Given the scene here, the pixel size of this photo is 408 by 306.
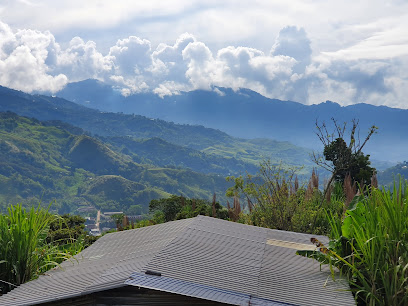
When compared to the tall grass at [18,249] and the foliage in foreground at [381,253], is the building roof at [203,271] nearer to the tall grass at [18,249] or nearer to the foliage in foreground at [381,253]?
the foliage in foreground at [381,253]

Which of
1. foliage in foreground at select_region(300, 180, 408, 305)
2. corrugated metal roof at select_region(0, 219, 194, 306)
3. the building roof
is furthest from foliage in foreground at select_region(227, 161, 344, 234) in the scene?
foliage in foreground at select_region(300, 180, 408, 305)

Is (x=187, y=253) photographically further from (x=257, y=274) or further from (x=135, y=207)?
(x=135, y=207)

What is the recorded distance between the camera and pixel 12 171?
7175 inches

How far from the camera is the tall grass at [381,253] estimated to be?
16.5ft

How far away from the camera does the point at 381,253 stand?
209 inches

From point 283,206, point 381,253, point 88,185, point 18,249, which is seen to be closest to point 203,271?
point 381,253

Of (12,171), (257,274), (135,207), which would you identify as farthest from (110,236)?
(12,171)

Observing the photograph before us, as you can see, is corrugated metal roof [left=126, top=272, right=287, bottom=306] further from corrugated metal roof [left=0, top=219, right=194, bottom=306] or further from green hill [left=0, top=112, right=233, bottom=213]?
green hill [left=0, top=112, right=233, bottom=213]

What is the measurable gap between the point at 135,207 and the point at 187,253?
144m

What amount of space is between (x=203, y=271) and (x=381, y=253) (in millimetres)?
1801

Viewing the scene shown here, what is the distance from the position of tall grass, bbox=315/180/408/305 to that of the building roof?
20cm

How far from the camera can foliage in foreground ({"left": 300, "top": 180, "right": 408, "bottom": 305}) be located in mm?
5039

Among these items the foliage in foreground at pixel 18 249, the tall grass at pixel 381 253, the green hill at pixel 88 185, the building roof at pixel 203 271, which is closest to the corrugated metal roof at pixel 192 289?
the building roof at pixel 203 271

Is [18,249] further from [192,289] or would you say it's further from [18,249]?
[192,289]
